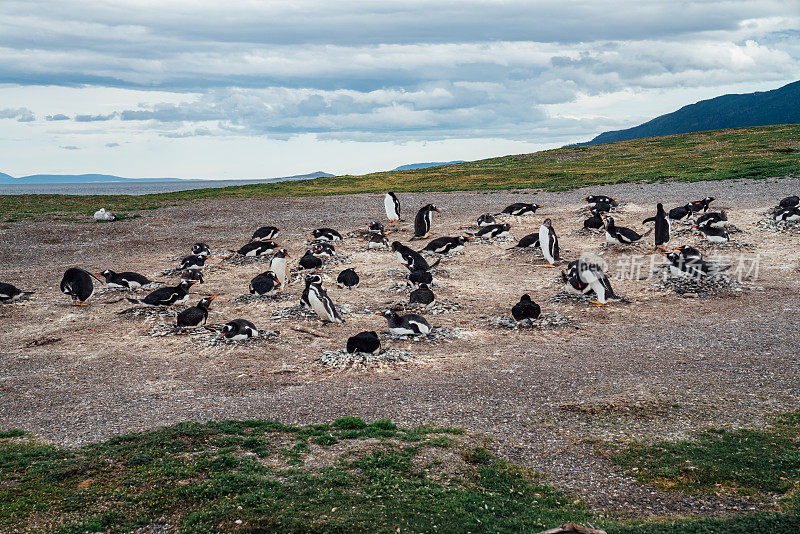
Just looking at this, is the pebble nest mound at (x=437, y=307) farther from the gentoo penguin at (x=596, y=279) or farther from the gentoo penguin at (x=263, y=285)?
the gentoo penguin at (x=263, y=285)

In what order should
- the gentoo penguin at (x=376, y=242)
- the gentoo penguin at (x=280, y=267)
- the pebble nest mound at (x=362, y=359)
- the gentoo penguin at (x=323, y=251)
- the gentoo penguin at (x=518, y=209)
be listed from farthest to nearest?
the gentoo penguin at (x=518, y=209) < the gentoo penguin at (x=376, y=242) < the gentoo penguin at (x=323, y=251) < the gentoo penguin at (x=280, y=267) < the pebble nest mound at (x=362, y=359)

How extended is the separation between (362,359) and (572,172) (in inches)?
1223

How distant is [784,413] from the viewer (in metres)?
6.58

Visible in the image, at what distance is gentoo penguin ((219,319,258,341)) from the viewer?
10336mm

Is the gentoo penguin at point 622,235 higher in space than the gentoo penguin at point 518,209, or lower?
lower

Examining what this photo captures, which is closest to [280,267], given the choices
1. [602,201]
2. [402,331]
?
[402,331]

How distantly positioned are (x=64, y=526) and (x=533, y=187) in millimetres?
28418

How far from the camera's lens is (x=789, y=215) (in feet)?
55.7

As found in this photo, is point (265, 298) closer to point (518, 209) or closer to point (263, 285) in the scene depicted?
point (263, 285)

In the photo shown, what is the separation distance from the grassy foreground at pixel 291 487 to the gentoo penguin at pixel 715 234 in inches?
461

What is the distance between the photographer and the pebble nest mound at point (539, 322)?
11.0 m

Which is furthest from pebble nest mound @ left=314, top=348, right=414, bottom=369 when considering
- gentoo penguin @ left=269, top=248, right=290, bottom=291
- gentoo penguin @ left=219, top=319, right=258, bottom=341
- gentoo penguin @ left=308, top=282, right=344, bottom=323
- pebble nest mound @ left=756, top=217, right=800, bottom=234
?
pebble nest mound @ left=756, top=217, right=800, bottom=234

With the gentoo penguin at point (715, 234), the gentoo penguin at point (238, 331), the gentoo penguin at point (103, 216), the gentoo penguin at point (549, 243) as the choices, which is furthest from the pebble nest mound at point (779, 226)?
the gentoo penguin at point (103, 216)

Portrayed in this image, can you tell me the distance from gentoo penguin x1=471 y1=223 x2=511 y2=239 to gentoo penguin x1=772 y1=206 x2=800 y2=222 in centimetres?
787
